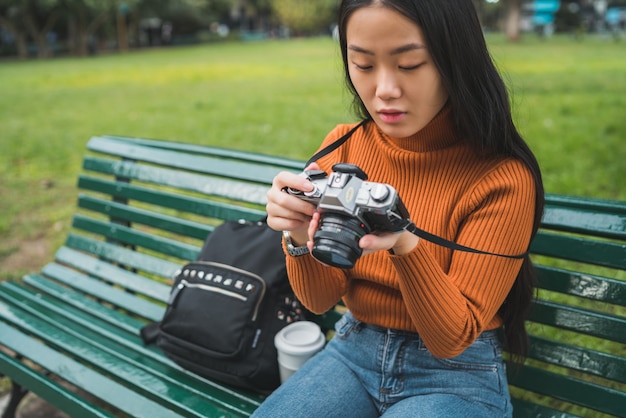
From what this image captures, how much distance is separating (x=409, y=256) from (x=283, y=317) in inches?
36.4

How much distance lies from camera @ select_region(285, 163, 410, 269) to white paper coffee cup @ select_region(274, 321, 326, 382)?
85 cm

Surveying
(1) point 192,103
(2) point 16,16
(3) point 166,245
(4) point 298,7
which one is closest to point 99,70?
(1) point 192,103

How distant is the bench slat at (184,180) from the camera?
103 inches

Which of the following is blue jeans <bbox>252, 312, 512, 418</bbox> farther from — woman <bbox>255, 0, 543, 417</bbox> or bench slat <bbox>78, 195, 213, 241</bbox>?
bench slat <bbox>78, 195, 213, 241</bbox>

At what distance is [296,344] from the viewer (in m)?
2.11

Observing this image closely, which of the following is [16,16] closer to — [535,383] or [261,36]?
[261,36]

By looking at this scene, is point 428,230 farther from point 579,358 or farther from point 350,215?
point 579,358

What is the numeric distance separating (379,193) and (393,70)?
0.38m

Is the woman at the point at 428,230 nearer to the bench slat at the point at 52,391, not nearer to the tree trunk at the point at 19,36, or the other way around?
the bench slat at the point at 52,391

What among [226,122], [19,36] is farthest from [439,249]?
[19,36]

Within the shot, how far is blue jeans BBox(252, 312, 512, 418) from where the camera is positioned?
163cm

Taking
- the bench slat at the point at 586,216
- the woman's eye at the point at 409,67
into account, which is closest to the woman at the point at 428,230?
the woman's eye at the point at 409,67

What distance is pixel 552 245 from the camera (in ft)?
6.43

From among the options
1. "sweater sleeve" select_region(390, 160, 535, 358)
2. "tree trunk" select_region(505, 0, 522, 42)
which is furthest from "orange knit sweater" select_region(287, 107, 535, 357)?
"tree trunk" select_region(505, 0, 522, 42)
